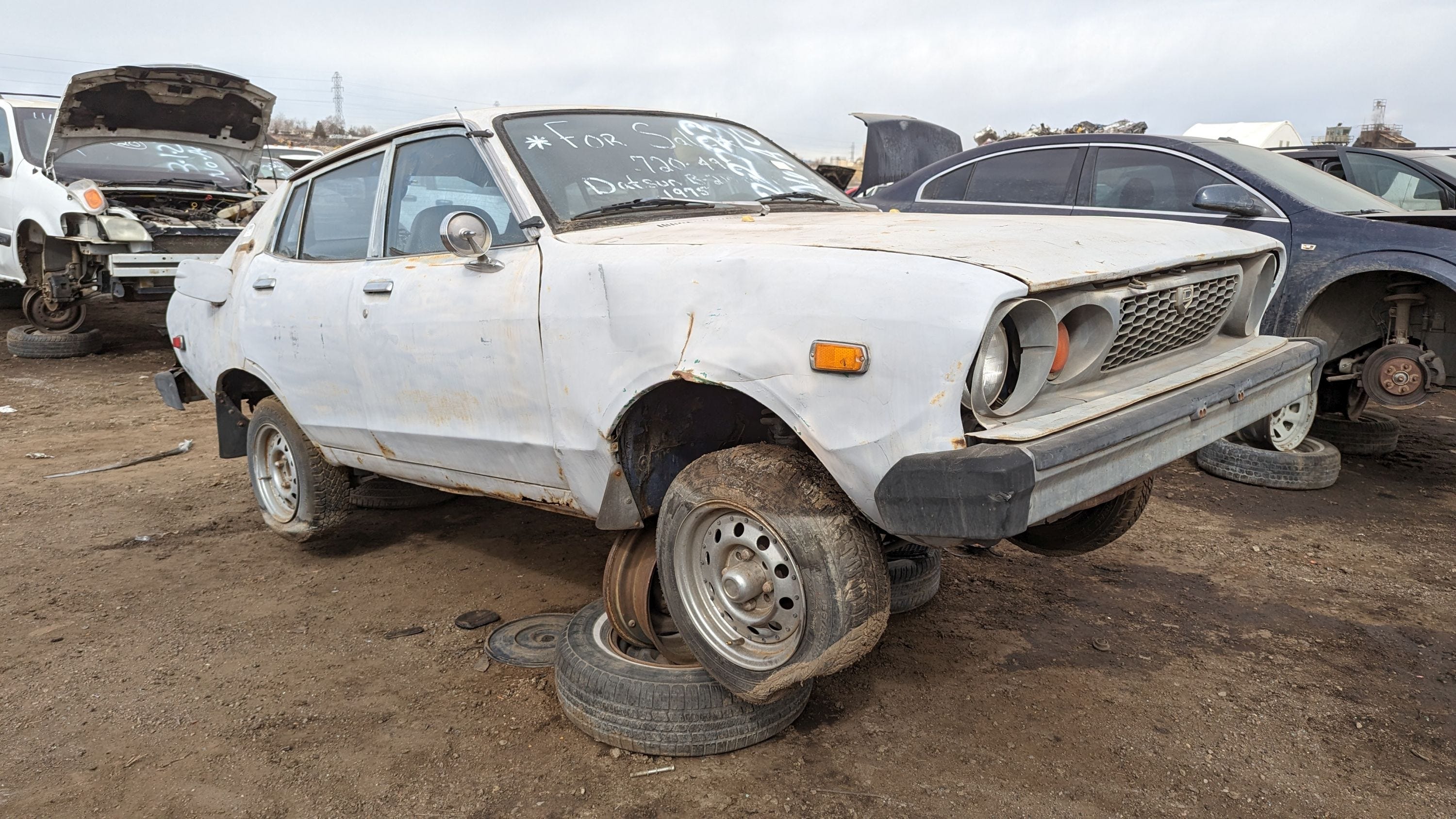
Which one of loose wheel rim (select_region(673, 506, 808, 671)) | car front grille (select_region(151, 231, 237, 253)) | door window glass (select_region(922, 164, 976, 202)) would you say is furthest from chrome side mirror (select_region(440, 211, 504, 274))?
car front grille (select_region(151, 231, 237, 253))

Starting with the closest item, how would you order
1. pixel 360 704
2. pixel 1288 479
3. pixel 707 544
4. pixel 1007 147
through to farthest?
pixel 707 544, pixel 360 704, pixel 1288 479, pixel 1007 147

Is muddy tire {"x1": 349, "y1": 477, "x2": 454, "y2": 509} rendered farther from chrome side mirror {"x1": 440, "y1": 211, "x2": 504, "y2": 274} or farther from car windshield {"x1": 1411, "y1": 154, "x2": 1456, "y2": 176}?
car windshield {"x1": 1411, "y1": 154, "x2": 1456, "y2": 176}

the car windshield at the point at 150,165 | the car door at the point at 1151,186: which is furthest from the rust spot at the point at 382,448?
the car windshield at the point at 150,165

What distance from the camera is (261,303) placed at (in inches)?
166

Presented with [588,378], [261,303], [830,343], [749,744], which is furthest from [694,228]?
[261,303]

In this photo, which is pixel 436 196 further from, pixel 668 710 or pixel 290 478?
pixel 668 710

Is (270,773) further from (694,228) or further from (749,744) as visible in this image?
(694,228)

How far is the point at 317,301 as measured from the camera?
385 centimetres

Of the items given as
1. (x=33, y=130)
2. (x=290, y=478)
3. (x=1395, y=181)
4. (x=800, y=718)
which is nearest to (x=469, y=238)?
(x=800, y=718)

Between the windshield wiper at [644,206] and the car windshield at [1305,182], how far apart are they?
12.5ft

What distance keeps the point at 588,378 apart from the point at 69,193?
7982 millimetres

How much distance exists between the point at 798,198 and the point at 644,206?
72 centimetres

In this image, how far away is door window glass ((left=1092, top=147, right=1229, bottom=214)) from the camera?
5762 millimetres

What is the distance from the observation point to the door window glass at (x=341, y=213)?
3844 millimetres
